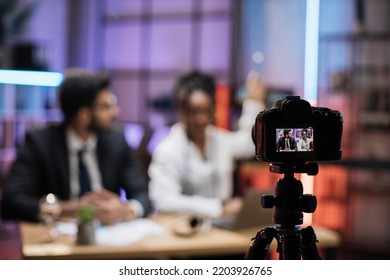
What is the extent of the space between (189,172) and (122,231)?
22.4 inches

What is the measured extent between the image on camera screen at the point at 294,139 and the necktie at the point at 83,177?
1.36 m

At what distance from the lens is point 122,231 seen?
6.31ft

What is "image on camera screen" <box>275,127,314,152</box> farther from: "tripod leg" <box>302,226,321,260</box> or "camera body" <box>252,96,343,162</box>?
"tripod leg" <box>302,226,321,260</box>

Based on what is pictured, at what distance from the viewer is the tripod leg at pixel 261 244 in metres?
1.07

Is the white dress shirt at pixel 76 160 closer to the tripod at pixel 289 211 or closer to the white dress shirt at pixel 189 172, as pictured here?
the white dress shirt at pixel 189 172

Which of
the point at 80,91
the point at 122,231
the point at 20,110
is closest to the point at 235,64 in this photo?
the point at 20,110

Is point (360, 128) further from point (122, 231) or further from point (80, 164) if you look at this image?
point (122, 231)

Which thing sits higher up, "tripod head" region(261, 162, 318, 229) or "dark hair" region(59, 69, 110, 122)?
"dark hair" region(59, 69, 110, 122)

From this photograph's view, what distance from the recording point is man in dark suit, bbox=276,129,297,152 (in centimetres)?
102

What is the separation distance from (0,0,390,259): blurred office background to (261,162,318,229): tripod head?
2.47 meters

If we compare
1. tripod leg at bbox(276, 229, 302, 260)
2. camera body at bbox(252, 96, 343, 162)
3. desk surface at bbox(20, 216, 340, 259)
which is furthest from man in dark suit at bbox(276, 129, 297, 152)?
desk surface at bbox(20, 216, 340, 259)

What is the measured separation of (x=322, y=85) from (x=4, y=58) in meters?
2.22
